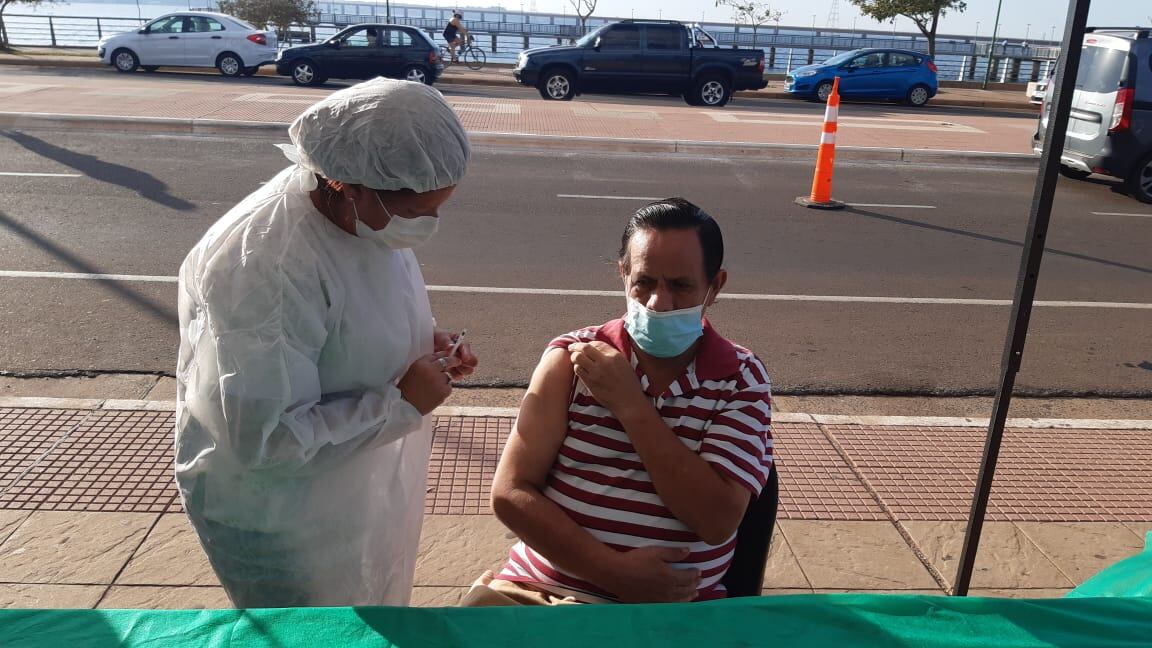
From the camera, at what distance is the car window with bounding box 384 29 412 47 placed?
19.5m

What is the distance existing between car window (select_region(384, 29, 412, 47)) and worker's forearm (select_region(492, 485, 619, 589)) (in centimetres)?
1881

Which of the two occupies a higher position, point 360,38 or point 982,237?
point 360,38

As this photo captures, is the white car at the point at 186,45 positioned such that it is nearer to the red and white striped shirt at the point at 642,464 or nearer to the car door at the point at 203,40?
the car door at the point at 203,40

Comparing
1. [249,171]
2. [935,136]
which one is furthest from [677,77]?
[249,171]

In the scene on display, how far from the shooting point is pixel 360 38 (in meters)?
19.5

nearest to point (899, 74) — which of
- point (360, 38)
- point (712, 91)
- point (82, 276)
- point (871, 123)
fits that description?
point (871, 123)

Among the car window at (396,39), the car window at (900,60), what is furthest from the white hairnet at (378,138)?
the car window at (900,60)

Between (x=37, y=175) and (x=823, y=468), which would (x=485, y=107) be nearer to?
(x=37, y=175)

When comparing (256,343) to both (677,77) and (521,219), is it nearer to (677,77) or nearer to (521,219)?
(521,219)

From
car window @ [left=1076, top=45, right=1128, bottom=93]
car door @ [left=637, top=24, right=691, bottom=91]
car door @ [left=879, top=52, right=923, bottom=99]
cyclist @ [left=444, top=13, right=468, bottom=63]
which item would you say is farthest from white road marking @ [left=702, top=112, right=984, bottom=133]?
cyclist @ [left=444, top=13, right=468, bottom=63]

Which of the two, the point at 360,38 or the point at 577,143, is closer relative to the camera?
the point at 577,143

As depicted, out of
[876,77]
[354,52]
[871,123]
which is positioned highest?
[354,52]

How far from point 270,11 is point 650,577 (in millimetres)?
35004

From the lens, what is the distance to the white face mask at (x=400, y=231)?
1.95 m
